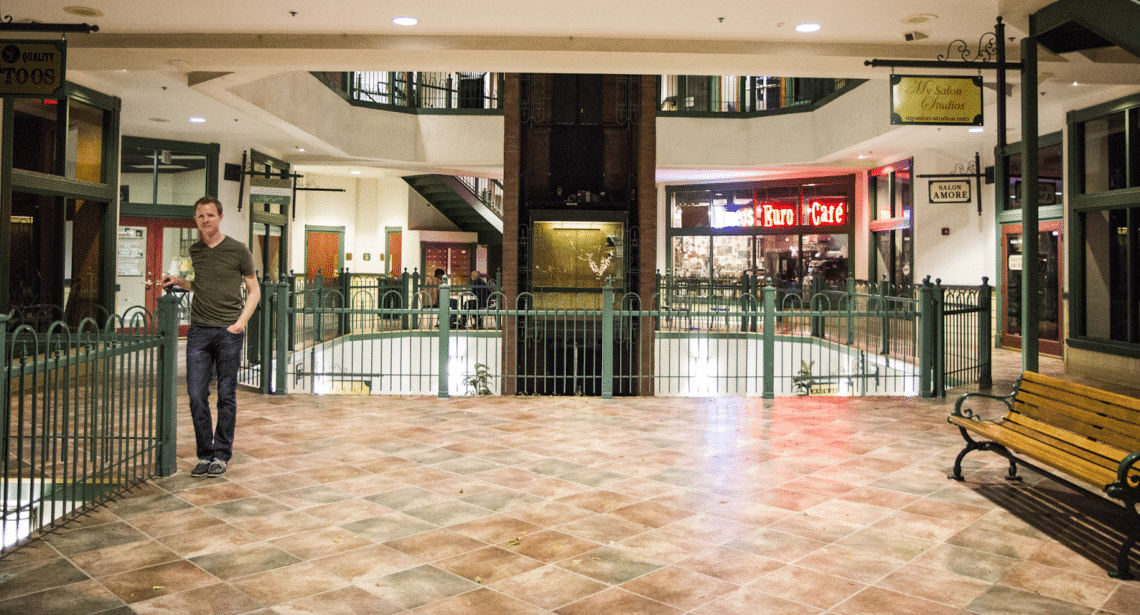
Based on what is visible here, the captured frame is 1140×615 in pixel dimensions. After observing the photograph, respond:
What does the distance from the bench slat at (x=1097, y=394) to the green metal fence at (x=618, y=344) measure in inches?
139

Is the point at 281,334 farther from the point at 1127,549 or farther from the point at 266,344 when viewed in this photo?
the point at 1127,549

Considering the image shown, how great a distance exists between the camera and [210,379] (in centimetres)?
546

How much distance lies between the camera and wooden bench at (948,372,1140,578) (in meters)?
3.90

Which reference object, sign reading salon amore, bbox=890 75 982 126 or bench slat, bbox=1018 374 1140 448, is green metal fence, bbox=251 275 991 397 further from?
bench slat, bbox=1018 374 1140 448

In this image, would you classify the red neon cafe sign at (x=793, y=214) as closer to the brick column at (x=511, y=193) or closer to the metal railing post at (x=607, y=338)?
the brick column at (x=511, y=193)

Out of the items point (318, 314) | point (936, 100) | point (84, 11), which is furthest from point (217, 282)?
point (936, 100)

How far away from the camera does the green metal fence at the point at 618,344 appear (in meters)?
9.27

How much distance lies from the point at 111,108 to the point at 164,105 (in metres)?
0.81

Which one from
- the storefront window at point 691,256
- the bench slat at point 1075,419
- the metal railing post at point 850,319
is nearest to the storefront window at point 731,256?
the storefront window at point 691,256

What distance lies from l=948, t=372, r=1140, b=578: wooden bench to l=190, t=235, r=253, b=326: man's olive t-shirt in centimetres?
515

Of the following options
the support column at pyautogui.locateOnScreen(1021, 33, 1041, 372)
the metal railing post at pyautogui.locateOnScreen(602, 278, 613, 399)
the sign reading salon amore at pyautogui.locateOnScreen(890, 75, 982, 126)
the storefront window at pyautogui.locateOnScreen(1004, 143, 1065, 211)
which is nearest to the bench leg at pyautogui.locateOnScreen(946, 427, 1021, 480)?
the support column at pyautogui.locateOnScreen(1021, 33, 1041, 372)

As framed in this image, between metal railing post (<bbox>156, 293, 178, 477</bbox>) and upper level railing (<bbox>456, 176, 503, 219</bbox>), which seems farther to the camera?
upper level railing (<bbox>456, 176, 503, 219</bbox>)

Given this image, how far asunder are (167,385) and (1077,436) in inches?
229

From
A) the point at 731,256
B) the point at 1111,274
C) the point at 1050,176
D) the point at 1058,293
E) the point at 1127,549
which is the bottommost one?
the point at 1127,549
